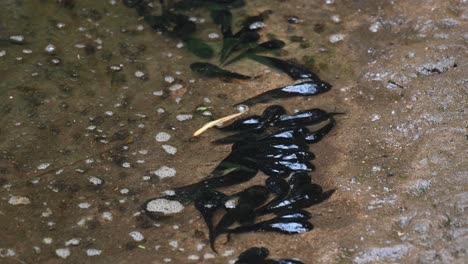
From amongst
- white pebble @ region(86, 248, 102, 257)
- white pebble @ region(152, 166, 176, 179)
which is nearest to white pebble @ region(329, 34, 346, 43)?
Result: white pebble @ region(152, 166, 176, 179)

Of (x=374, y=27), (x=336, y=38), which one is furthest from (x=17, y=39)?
(x=374, y=27)

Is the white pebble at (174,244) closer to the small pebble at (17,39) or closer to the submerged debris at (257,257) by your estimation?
A: the submerged debris at (257,257)

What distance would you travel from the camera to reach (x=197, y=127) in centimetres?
300

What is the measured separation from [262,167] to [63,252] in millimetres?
842

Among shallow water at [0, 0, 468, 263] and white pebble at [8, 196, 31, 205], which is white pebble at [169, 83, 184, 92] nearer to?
shallow water at [0, 0, 468, 263]

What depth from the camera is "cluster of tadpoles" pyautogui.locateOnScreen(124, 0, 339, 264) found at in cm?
246

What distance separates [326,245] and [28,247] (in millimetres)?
1012

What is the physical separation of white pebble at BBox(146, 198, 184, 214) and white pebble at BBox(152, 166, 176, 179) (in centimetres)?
16

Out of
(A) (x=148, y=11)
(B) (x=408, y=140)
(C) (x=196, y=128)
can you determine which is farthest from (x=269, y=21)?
(B) (x=408, y=140)

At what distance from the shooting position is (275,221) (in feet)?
8.02

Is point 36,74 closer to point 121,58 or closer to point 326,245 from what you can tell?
point 121,58

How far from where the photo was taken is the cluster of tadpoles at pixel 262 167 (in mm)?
2463

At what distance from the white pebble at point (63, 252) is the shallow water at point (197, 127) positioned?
0.04 feet

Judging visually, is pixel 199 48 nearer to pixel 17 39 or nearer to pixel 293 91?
pixel 293 91
